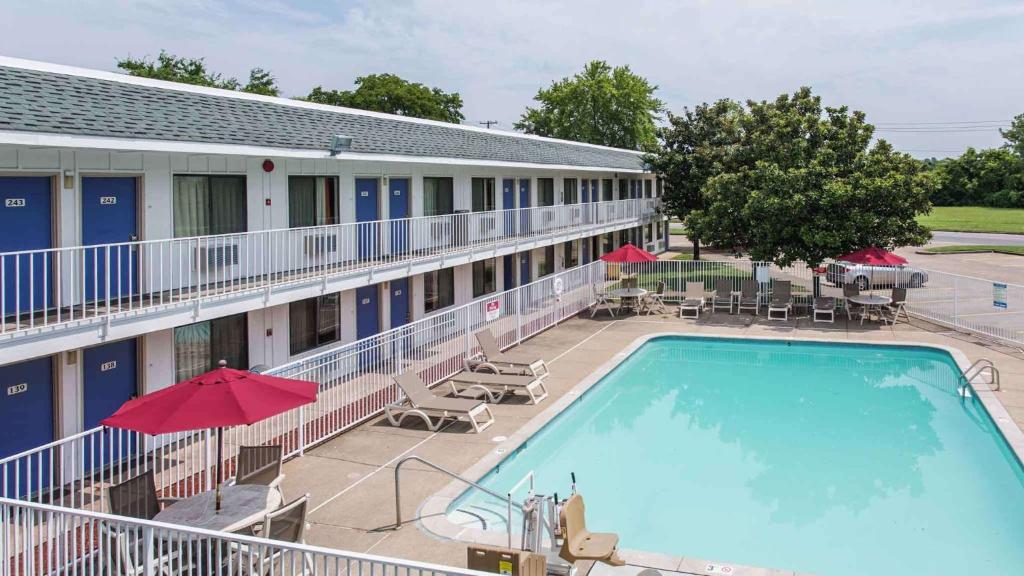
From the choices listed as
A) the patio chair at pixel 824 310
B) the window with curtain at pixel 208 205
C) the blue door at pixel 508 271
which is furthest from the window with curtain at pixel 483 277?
the window with curtain at pixel 208 205

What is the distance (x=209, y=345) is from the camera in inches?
594

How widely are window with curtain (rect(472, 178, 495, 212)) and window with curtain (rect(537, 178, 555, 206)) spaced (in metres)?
4.50

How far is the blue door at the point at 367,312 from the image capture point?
19.9 meters

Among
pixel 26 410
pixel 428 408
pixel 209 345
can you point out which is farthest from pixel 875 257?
pixel 26 410

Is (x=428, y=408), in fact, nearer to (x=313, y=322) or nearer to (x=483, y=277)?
(x=313, y=322)

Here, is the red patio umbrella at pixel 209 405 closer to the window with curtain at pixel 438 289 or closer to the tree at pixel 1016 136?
the window with curtain at pixel 438 289

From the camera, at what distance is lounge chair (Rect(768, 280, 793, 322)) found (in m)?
27.0

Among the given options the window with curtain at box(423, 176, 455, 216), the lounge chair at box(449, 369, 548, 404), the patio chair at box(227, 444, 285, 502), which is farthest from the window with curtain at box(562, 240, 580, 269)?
the patio chair at box(227, 444, 285, 502)

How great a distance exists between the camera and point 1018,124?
314 feet

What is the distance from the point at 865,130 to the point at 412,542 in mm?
23440

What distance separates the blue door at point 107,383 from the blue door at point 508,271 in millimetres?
16664

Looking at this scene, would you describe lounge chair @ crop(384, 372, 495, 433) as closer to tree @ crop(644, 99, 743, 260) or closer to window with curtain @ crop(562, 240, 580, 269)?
window with curtain @ crop(562, 240, 580, 269)

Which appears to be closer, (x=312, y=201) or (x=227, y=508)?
(x=227, y=508)

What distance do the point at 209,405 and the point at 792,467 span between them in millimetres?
10520
